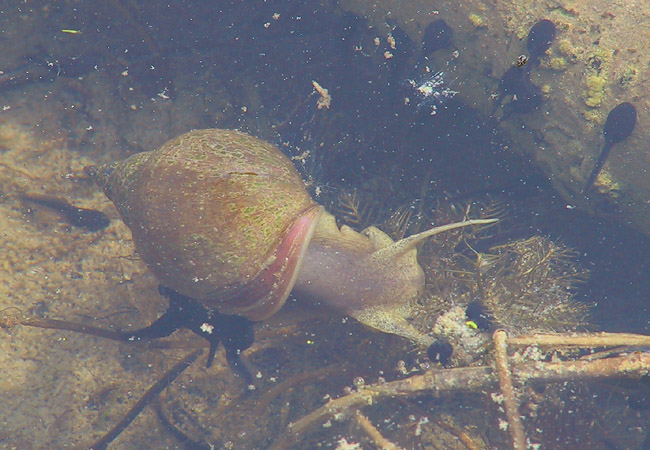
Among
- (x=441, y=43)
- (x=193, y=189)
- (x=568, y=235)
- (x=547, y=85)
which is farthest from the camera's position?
(x=568, y=235)

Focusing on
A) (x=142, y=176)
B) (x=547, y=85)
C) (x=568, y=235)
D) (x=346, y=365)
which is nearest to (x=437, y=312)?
Result: (x=346, y=365)

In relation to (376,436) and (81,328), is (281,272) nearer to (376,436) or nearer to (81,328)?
(376,436)

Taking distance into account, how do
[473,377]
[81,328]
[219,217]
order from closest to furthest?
[219,217]
[473,377]
[81,328]

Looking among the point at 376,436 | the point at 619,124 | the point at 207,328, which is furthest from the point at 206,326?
the point at 619,124

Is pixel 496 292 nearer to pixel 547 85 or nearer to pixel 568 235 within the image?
pixel 568 235

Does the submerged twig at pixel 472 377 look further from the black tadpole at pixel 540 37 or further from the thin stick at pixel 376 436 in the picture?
the black tadpole at pixel 540 37

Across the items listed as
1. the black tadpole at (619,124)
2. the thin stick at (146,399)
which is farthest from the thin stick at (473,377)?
the black tadpole at (619,124)
